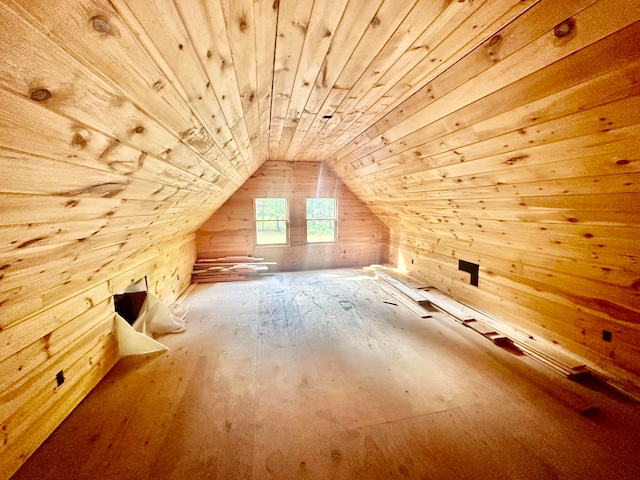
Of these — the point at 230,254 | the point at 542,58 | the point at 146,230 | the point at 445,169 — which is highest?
the point at 542,58

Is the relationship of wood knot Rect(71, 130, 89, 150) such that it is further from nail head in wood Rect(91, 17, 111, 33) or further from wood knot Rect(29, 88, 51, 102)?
nail head in wood Rect(91, 17, 111, 33)

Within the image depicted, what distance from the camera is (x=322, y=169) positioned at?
18.3 feet

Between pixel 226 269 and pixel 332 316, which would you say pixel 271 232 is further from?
pixel 332 316

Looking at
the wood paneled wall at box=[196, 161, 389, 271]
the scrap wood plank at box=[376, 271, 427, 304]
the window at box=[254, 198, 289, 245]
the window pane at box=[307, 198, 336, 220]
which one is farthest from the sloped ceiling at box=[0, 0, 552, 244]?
the window pane at box=[307, 198, 336, 220]

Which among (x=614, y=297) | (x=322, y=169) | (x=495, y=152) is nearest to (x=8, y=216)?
(x=495, y=152)

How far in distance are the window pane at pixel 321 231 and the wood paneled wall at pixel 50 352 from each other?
375 cm

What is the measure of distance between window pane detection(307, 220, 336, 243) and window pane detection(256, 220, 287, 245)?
573mm

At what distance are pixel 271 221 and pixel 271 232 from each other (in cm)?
25

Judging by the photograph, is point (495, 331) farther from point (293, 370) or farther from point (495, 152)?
point (293, 370)

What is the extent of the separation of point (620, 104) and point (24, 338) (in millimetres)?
3272

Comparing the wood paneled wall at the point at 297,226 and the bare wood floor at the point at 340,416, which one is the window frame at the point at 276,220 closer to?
the wood paneled wall at the point at 297,226


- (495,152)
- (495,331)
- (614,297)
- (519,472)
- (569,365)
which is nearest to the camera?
(519,472)

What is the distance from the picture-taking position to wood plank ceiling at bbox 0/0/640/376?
641 millimetres

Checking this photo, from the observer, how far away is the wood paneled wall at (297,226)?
5.29 meters
